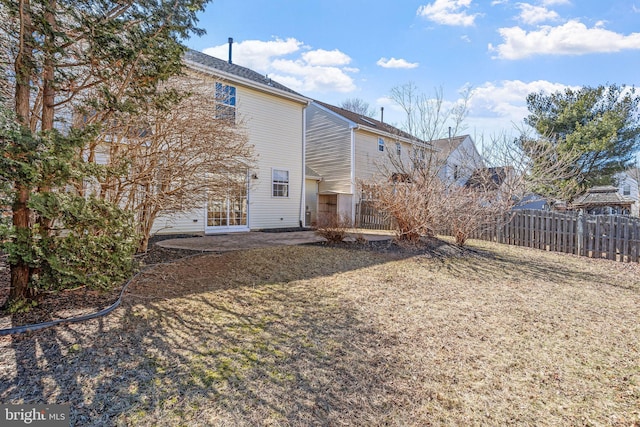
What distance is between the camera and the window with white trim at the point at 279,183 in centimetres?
1280

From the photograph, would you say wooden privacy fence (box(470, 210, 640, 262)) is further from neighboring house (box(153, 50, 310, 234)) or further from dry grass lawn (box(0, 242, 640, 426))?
neighboring house (box(153, 50, 310, 234))

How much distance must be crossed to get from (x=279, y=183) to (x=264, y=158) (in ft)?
4.08

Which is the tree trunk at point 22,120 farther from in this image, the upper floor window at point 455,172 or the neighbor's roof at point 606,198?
the neighbor's roof at point 606,198

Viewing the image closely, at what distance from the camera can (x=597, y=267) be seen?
743 centimetres

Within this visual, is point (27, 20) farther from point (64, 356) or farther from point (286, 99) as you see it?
point (286, 99)

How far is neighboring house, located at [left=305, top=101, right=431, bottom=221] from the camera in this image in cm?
1628

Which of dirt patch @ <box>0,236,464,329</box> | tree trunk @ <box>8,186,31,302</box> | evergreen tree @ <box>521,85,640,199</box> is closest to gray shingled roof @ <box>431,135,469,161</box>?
dirt patch @ <box>0,236,464,329</box>

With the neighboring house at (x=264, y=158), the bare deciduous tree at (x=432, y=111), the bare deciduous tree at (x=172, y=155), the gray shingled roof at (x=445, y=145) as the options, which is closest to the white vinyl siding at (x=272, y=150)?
the neighboring house at (x=264, y=158)

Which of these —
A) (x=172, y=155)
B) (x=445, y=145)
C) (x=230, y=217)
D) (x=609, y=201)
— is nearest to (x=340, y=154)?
(x=445, y=145)

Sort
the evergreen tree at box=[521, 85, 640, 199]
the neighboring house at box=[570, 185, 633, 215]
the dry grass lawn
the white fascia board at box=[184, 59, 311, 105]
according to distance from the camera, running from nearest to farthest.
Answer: the dry grass lawn
the white fascia board at box=[184, 59, 311, 105]
the evergreen tree at box=[521, 85, 640, 199]
the neighboring house at box=[570, 185, 633, 215]

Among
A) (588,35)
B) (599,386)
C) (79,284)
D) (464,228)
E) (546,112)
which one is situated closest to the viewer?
(599,386)

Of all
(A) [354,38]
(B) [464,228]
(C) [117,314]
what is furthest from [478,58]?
(C) [117,314]

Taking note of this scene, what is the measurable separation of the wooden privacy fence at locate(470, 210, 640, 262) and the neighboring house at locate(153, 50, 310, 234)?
7.66 meters

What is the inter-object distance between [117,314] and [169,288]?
1.08 metres
